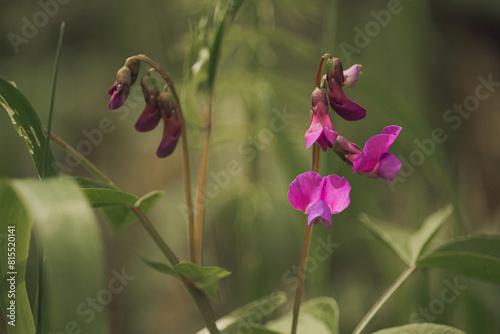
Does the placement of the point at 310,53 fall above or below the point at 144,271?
above

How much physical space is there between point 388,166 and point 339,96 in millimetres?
113

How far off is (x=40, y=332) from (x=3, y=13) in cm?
222

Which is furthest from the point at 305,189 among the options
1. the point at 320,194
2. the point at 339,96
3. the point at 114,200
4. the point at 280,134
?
the point at 280,134

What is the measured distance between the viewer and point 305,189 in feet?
2.05

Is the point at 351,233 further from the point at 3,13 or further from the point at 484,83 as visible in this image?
the point at 3,13

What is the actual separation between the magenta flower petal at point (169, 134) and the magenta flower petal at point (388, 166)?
30cm

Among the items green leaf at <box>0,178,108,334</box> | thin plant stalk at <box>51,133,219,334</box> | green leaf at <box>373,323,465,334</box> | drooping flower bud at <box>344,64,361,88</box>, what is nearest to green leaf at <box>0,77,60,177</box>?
thin plant stalk at <box>51,133,219,334</box>

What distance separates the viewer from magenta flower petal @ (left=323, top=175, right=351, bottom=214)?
2.00 feet

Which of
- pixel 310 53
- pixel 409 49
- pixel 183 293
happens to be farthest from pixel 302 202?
pixel 183 293

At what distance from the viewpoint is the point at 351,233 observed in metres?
1.80

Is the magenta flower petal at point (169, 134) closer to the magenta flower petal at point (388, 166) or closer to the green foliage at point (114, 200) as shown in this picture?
the green foliage at point (114, 200)

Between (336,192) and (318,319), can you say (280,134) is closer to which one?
(318,319)

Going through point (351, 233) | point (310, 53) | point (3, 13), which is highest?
point (3, 13)

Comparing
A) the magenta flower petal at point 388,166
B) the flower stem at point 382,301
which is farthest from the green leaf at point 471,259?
the magenta flower petal at point 388,166
